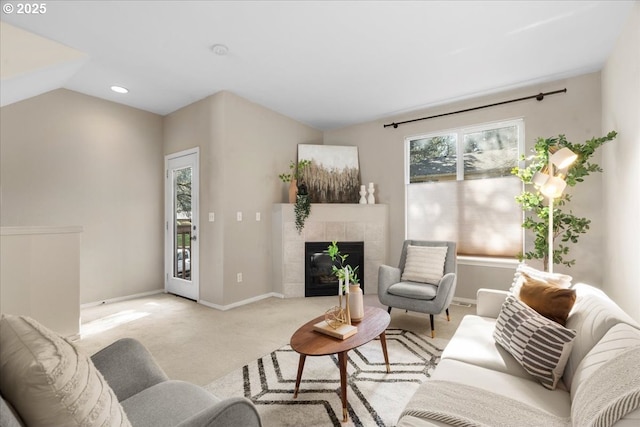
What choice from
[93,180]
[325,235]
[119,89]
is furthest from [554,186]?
[93,180]

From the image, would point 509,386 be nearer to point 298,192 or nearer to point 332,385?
point 332,385

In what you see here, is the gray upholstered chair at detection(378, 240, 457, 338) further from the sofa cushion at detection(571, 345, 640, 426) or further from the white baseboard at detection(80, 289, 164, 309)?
the white baseboard at detection(80, 289, 164, 309)

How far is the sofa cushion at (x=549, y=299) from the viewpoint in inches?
63.4

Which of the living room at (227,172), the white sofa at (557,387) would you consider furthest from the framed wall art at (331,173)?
the white sofa at (557,387)

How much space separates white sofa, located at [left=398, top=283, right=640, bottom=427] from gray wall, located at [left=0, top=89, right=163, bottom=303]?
170 inches

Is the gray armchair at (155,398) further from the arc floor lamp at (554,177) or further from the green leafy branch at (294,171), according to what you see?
the green leafy branch at (294,171)

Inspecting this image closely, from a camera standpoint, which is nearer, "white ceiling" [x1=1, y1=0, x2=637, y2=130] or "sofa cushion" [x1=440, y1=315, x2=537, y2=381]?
"sofa cushion" [x1=440, y1=315, x2=537, y2=381]

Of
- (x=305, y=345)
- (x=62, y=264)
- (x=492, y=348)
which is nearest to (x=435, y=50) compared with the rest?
(x=492, y=348)

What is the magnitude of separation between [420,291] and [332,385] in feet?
4.29

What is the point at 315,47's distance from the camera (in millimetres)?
2777

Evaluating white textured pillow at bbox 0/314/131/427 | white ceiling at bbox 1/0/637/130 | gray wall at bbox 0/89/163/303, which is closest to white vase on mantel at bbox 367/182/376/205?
white ceiling at bbox 1/0/637/130

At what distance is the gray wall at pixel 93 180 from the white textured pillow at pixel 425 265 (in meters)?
3.70

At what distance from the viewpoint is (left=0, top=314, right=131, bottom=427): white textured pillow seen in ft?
2.15

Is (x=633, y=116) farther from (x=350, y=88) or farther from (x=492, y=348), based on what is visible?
(x=350, y=88)
